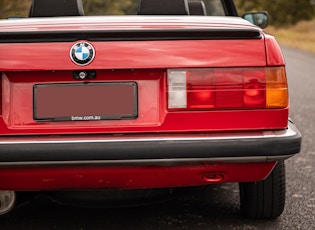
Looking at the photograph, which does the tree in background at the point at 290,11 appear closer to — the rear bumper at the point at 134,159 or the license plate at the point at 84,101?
the rear bumper at the point at 134,159

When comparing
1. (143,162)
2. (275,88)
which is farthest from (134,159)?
(275,88)

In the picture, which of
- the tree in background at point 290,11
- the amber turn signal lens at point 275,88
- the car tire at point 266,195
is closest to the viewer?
the amber turn signal lens at point 275,88

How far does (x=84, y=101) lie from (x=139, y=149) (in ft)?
1.11

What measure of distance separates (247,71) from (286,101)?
25 centimetres

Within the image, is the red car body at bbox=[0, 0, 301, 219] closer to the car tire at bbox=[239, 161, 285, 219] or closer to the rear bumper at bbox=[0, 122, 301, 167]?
the rear bumper at bbox=[0, 122, 301, 167]

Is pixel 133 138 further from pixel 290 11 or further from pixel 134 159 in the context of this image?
pixel 290 11

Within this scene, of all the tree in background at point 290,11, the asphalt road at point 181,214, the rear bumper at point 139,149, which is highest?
the tree in background at point 290,11

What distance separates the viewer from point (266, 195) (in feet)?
11.4

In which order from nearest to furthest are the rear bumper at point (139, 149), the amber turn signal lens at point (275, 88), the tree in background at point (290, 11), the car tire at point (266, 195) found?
the rear bumper at point (139, 149) < the amber turn signal lens at point (275, 88) < the car tire at point (266, 195) < the tree in background at point (290, 11)

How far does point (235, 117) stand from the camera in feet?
9.87

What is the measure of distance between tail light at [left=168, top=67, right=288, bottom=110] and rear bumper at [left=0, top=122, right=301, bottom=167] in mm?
143

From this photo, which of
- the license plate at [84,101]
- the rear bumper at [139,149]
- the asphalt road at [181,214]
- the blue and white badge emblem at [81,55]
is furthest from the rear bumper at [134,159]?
the asphalt road at [181,214]

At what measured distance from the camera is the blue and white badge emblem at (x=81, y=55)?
9.65ft

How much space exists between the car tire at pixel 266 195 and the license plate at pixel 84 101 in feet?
2.90
